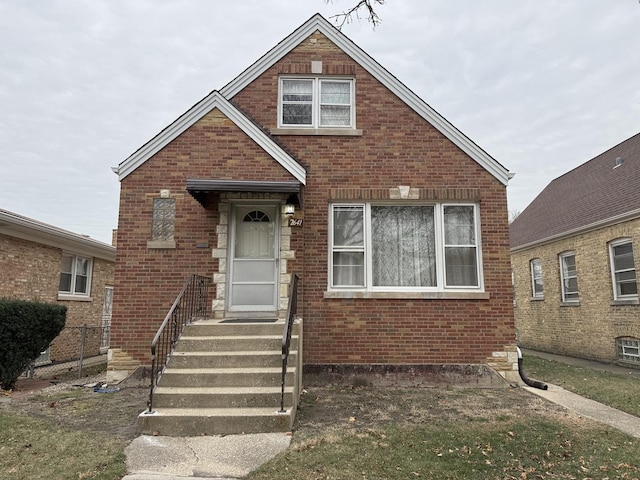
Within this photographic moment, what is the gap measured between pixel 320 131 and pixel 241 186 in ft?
7.56

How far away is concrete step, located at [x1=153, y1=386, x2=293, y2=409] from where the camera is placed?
18.4 feet

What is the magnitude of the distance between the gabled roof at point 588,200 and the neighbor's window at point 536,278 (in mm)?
712

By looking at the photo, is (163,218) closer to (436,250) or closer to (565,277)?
(436,250)

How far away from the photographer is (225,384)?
5.93 metres

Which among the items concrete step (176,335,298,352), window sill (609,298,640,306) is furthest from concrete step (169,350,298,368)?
window sill (609,298,640,306)

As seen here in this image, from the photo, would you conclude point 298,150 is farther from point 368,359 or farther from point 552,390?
point 552,390

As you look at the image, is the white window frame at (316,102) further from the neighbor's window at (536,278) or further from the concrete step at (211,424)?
the neighbor's window at (536,278)

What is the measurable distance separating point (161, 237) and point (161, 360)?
86.5 inches

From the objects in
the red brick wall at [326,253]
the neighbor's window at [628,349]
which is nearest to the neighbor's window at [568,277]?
the neighbor's window at [628,349]

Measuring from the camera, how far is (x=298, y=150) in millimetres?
A: 8938

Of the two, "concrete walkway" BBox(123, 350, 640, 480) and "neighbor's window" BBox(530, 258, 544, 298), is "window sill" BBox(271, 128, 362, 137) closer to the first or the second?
"concrete walkway" BBox(123, 350, 640, 480)

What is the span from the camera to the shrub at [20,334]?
7879 mm

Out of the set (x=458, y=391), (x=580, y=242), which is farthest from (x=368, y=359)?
(x=580, y=242)

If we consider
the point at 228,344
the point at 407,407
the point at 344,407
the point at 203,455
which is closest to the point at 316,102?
the point at 228,344
